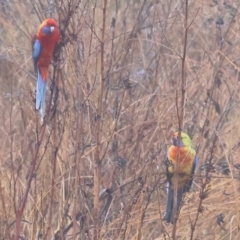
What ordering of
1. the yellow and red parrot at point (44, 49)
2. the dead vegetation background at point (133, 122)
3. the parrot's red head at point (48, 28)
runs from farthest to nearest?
1. the dead vegetation background at point (133, 122)
2. the parrot's red head at point (48, 28)
3. the yellow and red parrot at point (44, 49)

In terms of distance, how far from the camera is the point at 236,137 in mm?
4500

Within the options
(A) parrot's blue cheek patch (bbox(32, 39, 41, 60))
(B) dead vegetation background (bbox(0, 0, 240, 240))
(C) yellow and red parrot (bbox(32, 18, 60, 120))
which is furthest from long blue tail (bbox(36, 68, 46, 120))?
(B) dead vegetation background (bbox(0, 0, 240, 240))

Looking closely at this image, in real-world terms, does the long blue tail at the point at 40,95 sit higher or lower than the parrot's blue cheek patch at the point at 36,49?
lower

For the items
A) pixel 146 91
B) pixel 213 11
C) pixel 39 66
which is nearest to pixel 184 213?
pixel 146 91

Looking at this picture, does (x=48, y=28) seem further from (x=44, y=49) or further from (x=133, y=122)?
(x=133, y=122)

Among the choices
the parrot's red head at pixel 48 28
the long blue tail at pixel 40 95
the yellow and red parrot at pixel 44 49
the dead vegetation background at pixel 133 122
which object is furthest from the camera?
the dead vegetation background at pixel 133 122

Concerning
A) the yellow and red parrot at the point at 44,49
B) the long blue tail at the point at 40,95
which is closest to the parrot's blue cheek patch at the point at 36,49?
the yellow and red parrot at the point at 44,49

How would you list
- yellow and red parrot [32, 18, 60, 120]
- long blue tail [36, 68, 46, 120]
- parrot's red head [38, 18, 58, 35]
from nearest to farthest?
long blue tail [36, 68, 46, 120] → yellow and red parrot [32, 18, 60, 120] → parrot's red head [38, 18, 58, 35]

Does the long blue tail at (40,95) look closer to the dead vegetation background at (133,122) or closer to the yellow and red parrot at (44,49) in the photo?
the yellow and red parrot at (44,49)

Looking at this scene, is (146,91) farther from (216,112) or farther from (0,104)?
(0,104)

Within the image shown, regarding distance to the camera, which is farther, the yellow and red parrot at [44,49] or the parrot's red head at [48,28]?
the parrot's red head at [48,28]

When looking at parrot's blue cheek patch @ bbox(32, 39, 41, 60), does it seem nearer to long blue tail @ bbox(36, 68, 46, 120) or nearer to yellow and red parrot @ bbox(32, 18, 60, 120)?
yellow and red parrot @ bbox(32, 18, 60, 120)

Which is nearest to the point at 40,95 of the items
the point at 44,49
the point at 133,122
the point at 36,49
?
the point at 44,49

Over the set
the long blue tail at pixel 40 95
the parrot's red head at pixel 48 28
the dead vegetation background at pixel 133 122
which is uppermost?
the parrot's red head at pixel 48 28
